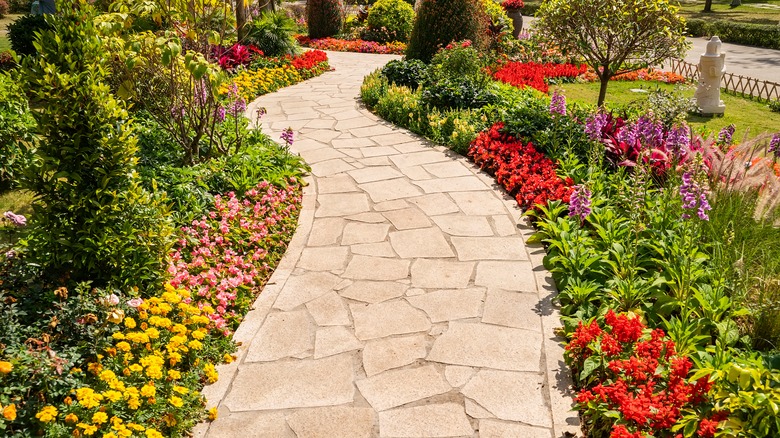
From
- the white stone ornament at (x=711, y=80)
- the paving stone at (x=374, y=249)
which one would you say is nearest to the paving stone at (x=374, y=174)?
the paving stone at (x=374, y=249)

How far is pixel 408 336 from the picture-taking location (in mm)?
4043

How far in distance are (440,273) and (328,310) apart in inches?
41.1

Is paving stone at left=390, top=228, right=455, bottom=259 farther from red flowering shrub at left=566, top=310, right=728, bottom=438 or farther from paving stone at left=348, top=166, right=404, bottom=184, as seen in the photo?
red flowering shrub at left=566, top=310, right=728, bottom=438

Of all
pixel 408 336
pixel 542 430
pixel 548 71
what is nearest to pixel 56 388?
pixel 408 336

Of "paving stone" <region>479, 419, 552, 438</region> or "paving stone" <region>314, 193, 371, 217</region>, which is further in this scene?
"paving stone" <region>314, 193, 371, 217</region>

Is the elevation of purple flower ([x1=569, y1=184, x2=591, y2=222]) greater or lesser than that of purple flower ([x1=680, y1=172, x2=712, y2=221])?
lesser

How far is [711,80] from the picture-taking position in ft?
34.5

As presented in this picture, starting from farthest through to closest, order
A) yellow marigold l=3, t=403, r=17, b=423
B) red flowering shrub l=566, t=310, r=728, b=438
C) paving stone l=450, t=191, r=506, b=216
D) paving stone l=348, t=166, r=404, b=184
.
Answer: paving stone l=348, t=166, r=404, b=184, paving stone l=450, t=191, r=506, b=216, red flowering shrub l=566, t=310, r=728, b=438, yellow marigold l=3, t=403, r=17, b=423

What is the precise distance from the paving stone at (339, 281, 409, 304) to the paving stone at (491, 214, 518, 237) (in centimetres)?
136

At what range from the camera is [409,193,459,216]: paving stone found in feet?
19.7

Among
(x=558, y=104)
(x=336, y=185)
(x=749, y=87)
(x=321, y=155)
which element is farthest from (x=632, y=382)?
(x=749, y=87)

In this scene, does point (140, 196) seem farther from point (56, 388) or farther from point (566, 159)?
point (566, 159)

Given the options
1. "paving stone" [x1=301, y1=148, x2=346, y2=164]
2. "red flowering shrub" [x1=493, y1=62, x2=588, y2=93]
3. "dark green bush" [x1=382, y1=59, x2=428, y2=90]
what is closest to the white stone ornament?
"red flowering shrub" [x1=493, y1=62, x2=588, y2=93]

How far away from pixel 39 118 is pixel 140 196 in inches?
29.5
